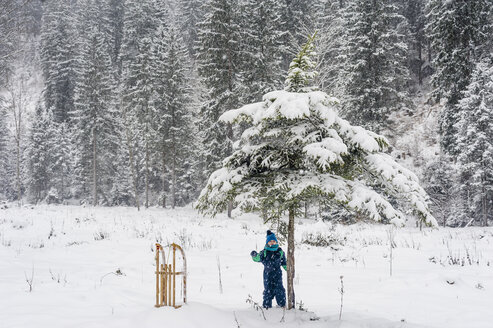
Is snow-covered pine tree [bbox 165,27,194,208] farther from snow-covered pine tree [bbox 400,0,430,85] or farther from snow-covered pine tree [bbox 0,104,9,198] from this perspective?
snow-covered pine tree [bbox 400,0,430,85]

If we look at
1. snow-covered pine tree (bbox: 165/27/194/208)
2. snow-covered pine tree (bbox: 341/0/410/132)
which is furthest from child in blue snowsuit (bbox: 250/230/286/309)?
snow-covered pine tree (bbox: 165/27/194/208)

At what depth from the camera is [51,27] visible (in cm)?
4738

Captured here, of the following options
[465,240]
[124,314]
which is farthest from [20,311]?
[465,240]

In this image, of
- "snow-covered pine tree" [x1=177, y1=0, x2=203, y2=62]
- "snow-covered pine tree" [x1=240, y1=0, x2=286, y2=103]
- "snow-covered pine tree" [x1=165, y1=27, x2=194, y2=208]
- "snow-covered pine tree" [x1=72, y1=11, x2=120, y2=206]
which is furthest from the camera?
"snow-covered pine tree" [x1=177, y1=0, x2=203, y2=62]

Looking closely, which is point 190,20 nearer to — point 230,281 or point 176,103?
point 176,103

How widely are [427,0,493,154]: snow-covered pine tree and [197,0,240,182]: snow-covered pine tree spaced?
13.8 m

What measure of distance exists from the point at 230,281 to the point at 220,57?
654 inches

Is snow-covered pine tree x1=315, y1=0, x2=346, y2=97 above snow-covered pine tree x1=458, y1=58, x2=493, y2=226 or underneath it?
above

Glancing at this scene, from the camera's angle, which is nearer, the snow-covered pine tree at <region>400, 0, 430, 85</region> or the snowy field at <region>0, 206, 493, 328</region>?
the snowy field at <region>0, 206, 493, 328</region>

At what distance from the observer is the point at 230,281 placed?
8.17 meters

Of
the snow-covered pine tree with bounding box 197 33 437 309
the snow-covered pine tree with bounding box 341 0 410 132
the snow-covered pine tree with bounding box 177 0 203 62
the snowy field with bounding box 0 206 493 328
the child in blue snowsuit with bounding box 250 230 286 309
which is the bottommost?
the snowy field with bounding box 0 206 493 328

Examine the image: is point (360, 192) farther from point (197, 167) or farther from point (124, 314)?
point (197, 167)

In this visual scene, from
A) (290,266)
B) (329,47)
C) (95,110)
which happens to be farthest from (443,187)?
(95,110)

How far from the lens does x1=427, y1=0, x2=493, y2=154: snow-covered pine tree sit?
19266 millimetres
